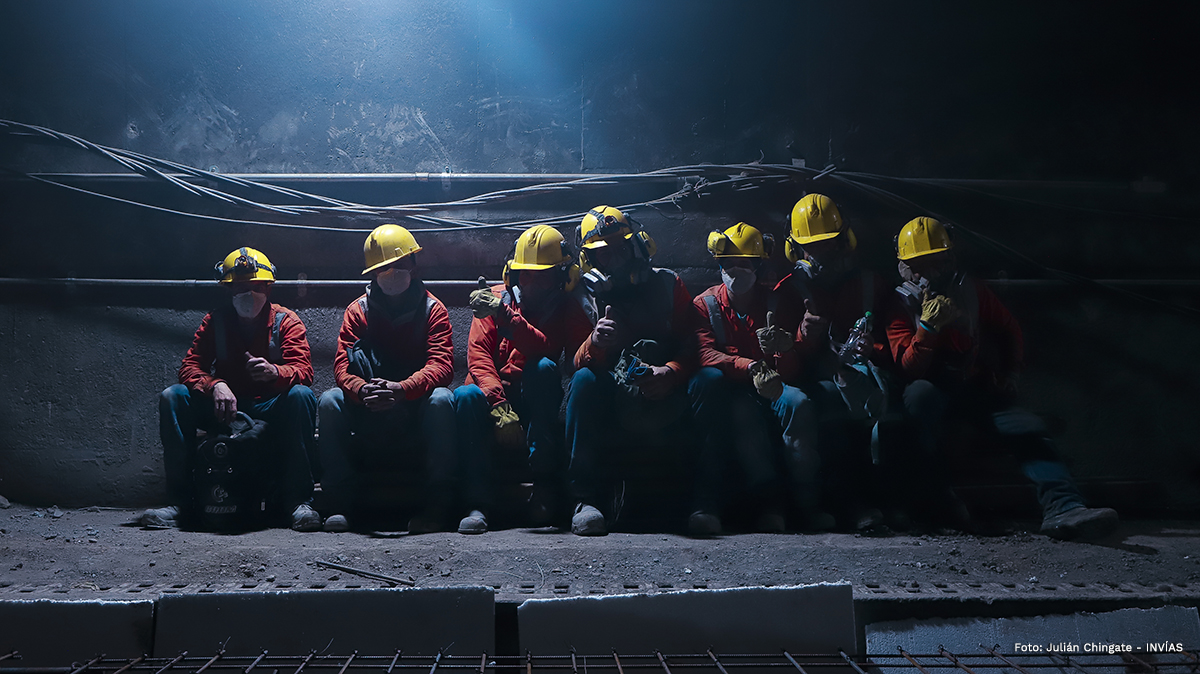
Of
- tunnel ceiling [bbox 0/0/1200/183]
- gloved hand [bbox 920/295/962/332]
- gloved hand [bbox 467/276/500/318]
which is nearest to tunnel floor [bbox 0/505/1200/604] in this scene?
gloved hand [bbox 920/295/962/332]

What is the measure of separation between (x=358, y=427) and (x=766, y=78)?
3.65 meters

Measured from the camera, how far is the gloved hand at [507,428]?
11.7 ft

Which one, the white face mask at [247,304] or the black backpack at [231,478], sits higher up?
the white face mask at [247,304]

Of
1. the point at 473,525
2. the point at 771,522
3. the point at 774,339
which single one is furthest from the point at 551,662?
the point at 774,339

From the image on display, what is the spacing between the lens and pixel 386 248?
3.98 m

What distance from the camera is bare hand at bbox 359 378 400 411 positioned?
11.7 feet

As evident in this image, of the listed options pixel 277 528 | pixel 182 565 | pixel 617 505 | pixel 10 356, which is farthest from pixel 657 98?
pixel 10 356

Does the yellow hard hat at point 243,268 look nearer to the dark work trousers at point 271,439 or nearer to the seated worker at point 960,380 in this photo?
the dark work trousers at point 271,439

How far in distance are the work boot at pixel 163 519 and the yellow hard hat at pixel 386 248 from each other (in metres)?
1.63

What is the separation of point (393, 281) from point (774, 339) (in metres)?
2.12

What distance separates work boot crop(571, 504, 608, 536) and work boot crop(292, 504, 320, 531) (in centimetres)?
131

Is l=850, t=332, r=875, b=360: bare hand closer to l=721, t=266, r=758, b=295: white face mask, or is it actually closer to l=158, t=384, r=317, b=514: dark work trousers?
l=721, t=266, r=758, b=295: white face mask

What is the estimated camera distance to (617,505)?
12.1 ft

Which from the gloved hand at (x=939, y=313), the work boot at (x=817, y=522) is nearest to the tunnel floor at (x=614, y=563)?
the work boot at (x=817, y=522)
